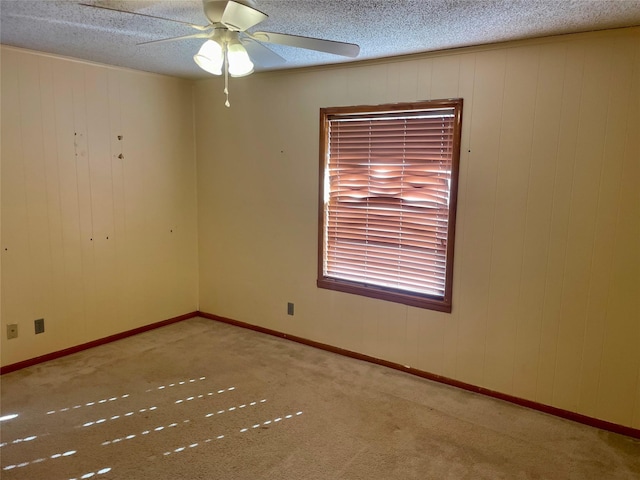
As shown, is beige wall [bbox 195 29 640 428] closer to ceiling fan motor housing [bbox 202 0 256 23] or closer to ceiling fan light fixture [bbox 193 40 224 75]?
ceiling fan light fixture [bbox 193 40 224 75]

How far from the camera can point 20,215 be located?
3281 millimetres

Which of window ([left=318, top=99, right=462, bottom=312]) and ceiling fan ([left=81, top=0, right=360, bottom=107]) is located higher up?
ceiling fan ([left=81, top=0, right=360, bottom=107])

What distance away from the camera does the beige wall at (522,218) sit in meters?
2.62

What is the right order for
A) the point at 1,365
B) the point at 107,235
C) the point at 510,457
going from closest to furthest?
the point at 510,457 < the point at 1,365 < the point at 107,235

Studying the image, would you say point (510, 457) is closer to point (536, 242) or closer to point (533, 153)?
point (536, 242)

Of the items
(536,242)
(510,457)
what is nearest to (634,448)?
(510,457)

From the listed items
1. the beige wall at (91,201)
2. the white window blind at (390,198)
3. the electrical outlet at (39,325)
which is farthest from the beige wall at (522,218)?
the electrical outlet at (39,325)

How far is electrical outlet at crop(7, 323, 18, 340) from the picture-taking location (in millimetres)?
3287

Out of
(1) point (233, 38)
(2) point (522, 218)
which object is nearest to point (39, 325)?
(1) point (233, 38)

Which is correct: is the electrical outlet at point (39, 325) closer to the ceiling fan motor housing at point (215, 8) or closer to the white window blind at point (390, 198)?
the white window blind at point (390, 198)

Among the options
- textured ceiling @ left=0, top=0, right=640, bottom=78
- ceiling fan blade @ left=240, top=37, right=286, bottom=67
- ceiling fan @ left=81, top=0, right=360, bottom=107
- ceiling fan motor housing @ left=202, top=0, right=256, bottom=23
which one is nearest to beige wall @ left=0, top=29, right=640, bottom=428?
textured ceiling @ left=0, top=0, right=640, bottom=78

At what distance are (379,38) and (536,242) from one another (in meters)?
1.60

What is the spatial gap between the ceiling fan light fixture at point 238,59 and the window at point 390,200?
1332 mm

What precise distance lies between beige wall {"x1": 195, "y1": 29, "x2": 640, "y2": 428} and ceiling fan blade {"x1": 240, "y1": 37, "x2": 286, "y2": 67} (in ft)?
1.46
